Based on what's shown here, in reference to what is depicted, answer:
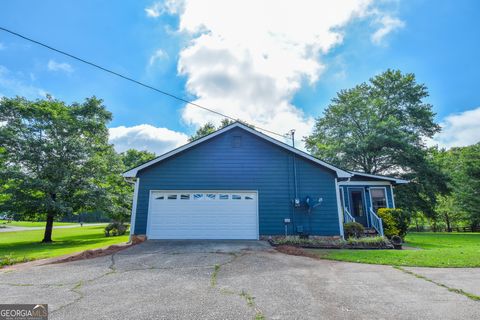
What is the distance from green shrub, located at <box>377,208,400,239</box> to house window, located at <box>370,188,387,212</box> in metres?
2.23

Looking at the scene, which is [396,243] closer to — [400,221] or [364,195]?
[400,221]

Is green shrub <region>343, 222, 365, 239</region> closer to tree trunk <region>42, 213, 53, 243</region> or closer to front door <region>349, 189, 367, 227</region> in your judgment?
front door <region>349, 189, 367, 227</region>

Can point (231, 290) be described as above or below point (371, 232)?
below

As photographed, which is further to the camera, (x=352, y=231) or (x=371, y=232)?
(x=371, y=232)

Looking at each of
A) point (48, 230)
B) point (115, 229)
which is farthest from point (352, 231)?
point (48, 230)

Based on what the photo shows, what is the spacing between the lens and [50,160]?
15.4 metres

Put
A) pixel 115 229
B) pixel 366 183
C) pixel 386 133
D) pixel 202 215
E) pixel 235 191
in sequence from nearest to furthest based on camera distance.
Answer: pixel 202 215 → pixel 235 191 → pixel 366 183 → pixel 115 229 → pixel 386 133

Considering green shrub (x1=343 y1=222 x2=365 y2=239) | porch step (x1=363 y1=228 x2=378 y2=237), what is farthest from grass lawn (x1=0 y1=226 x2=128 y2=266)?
porch step (x1=363 y1=228 x2=378 y2=237)

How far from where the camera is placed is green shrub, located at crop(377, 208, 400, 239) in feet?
39.4

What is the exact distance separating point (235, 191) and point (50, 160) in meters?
12.8

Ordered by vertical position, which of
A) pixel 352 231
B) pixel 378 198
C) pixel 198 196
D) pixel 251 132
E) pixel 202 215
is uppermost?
pixel 251 132

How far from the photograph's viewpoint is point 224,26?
8.90 m

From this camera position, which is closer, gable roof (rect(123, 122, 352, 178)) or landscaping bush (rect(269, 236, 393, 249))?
landscaping bush (rect(269, 236, 393, 249))

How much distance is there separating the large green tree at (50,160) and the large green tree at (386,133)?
19.8 metres
